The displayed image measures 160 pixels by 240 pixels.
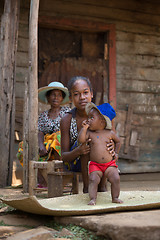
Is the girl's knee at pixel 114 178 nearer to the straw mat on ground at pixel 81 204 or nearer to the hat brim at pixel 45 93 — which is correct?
the straw mat on ground at pixel 81 204

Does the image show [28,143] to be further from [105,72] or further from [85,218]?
[105,72]

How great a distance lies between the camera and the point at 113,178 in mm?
2750

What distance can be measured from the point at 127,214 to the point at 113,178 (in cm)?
52

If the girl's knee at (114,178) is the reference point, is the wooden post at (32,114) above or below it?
above

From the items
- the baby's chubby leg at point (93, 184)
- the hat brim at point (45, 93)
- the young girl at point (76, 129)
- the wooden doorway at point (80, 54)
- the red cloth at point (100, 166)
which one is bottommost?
the baby's chubby leg at point (93, 184)

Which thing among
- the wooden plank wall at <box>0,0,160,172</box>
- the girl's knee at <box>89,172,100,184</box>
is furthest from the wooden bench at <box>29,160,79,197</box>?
the wooden plank wall at <box>0,0,160,172</box>

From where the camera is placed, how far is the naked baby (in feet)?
9.05

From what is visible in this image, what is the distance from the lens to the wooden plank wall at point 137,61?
6484 mm

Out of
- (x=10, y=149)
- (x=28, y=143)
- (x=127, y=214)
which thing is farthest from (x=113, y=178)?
(x=10, y=149)

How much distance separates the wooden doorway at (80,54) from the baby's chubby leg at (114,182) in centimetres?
367

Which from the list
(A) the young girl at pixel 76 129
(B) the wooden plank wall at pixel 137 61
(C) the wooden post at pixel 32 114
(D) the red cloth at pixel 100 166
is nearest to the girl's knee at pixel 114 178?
(D) the red cloth at pixel 100 166

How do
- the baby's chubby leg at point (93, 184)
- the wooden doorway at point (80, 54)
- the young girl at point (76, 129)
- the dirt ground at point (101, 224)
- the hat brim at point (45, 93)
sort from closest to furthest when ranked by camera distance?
the dirt ground at point (101, 224) → the baby's chubby leg at point (93, 184) → the young girl at point (76, 129) → the hat brim at point (45, 93) → the wooden doorway at point (80, 54)

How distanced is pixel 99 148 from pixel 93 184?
1.04 feet

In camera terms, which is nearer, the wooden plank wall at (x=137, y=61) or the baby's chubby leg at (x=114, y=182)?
the baby's chubby leg at (x=114, y=182)
